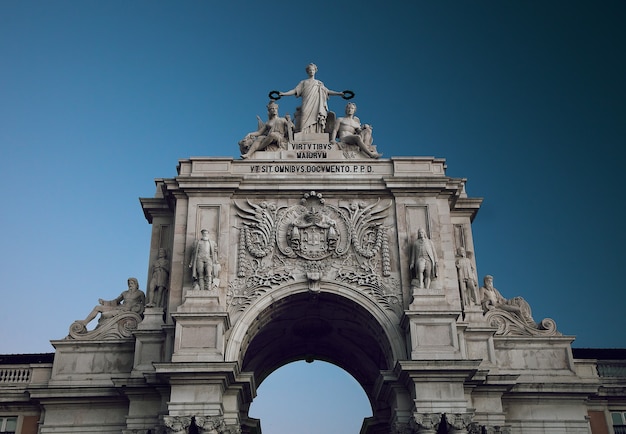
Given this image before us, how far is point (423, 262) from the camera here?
24.7 metres

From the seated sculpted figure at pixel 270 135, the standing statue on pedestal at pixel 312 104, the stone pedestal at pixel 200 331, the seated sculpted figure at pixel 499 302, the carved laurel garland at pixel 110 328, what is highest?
the standing statue on pedestal at pixel 312 104

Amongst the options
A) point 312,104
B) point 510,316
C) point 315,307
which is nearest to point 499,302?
point 510,316

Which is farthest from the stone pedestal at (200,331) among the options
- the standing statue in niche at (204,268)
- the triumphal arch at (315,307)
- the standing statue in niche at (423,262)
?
the standing statue in niche at (423,262)

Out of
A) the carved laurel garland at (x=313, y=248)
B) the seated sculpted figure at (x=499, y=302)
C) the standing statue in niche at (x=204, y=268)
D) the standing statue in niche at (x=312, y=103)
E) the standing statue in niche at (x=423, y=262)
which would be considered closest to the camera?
the standing statue in niche at (x=204, y=268)

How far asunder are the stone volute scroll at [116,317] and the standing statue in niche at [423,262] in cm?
955

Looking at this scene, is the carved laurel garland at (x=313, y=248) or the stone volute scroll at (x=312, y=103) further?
the stone volute scroll at (x=312, y=103)

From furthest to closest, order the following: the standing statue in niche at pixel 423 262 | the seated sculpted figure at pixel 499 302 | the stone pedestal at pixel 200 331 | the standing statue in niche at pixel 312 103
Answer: the standing statue in niche at pixel 312 103 < the seated sculpted figure at pixel 499 302 < the standing statue in niche at pixel 423 262 < the stone pedestal at pixel 200 331

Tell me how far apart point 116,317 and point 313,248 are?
23.7 ft

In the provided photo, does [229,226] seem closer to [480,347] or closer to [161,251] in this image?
[161,251]

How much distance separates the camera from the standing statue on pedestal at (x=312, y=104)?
28.8m

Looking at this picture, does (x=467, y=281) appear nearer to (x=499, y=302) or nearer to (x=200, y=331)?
(x=499, y=302)

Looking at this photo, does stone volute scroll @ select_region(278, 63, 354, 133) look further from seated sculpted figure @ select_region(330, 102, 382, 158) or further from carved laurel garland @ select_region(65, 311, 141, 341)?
carved laurel garland @ select_region(65, 311, 141, 341)

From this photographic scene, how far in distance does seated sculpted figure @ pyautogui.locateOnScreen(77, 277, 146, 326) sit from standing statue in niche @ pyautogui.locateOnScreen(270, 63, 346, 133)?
858 centimetres

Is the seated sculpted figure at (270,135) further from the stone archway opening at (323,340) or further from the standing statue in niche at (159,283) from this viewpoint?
the stone archway opening at (323,340)
